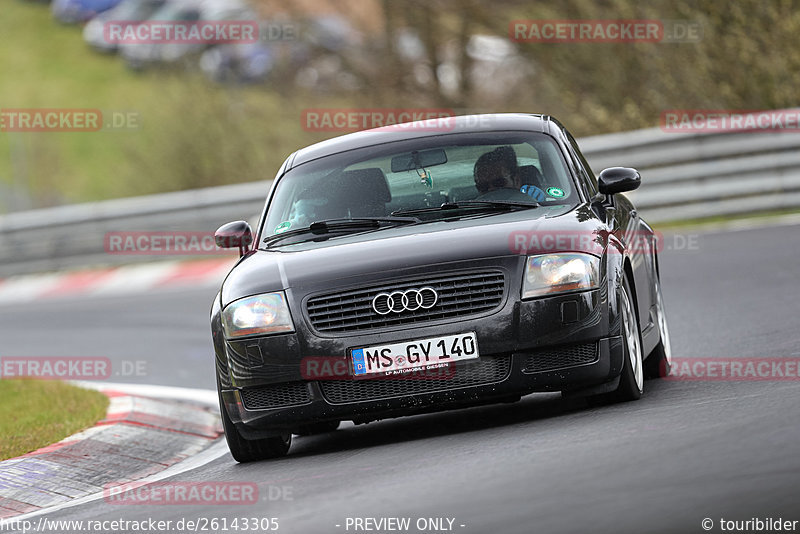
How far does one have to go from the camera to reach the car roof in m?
9.05

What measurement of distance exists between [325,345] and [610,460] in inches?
68.0

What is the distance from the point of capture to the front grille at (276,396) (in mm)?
7582

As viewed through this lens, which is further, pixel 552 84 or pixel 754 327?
pixel 552 84

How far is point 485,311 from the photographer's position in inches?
290

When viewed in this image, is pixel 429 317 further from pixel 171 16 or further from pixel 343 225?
pixel 171 16

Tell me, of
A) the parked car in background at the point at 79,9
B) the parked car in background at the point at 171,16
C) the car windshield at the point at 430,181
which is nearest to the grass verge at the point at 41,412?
the car windshield at the point at 430,181

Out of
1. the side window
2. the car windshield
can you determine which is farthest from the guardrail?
the car windshield

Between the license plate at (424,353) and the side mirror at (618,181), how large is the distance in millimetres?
1721

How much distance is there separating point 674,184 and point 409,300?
1196 cm

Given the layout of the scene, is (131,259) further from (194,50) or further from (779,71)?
(194,50)

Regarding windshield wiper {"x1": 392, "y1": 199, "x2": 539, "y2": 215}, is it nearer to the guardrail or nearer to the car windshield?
the car windshield

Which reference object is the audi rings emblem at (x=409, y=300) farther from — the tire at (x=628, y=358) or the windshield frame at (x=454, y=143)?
the windshield frame at (x=454, y=143)

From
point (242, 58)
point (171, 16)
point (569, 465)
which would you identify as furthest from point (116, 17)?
point (569, 465)

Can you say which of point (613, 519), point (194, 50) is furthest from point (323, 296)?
point (194, 50)
